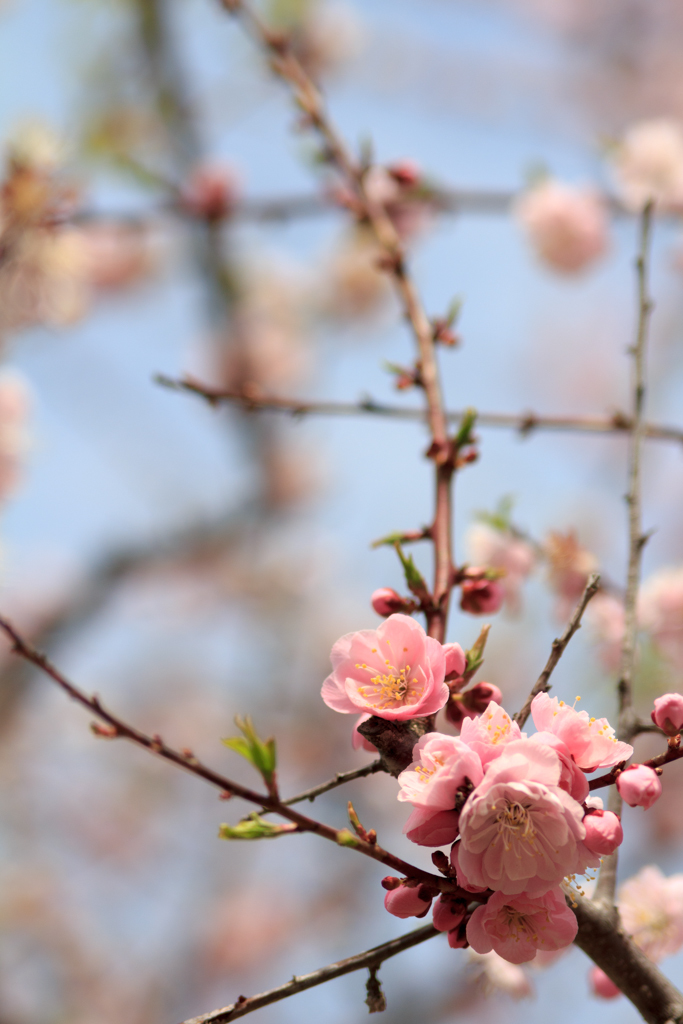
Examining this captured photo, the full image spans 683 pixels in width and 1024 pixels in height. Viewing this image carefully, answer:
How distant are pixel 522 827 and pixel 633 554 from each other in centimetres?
52

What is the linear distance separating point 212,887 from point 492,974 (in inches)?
139

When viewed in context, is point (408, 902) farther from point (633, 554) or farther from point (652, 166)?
point (652, 166)

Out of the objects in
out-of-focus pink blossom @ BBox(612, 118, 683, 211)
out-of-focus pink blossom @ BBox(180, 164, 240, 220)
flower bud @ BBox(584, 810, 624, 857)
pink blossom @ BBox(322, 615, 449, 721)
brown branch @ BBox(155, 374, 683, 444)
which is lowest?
flower bud @ BBox(584, 810, 624, 857)

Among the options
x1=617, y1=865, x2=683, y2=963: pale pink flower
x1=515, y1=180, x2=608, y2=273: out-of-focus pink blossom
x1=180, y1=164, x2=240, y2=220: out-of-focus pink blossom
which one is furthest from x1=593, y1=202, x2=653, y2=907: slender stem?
x1=180, y1=164, x2=240, y2=220: out-of-focus pink blossom

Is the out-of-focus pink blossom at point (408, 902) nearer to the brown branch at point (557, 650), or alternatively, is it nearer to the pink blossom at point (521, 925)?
the pink blossom at point (521, 925)

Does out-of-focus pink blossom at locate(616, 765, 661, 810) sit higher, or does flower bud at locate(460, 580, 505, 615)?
flower bud at locate(460, 580, 505, 615)

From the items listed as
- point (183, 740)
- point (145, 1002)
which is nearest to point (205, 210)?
point (145, 1002)

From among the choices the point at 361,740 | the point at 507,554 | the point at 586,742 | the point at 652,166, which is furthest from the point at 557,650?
the point at 652,166

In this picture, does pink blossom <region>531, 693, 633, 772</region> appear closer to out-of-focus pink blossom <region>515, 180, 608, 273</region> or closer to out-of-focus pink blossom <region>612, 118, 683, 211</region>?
out-of-focus pink blossom <region>612, 118, 683, 211</region>

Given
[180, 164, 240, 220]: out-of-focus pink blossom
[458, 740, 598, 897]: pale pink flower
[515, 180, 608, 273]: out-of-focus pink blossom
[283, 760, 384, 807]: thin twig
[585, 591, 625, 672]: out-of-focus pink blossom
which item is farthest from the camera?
[180, 164, 240, 220]: out-of-focus pink blossom

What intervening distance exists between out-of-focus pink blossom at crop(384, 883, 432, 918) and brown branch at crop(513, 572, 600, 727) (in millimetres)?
152

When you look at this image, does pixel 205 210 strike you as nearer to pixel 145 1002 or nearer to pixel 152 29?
pixel 152 29

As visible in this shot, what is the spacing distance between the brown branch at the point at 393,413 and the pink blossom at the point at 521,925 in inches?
30.3

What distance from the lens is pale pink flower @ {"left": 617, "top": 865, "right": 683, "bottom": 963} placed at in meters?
0.87
